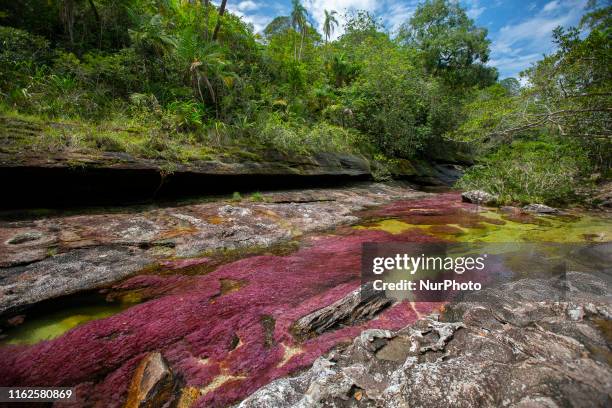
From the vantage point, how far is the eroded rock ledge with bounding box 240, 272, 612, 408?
2006mm

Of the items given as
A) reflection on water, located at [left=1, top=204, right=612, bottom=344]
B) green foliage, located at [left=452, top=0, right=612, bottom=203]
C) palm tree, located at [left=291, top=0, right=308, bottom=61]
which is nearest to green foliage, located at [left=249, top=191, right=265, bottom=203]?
reflection on water, located at [left=1, top=204, right=612, bottom=344]

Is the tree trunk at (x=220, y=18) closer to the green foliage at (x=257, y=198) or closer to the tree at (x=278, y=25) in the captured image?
the green foliage at (x=257, y=198)

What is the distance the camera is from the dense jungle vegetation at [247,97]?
8.02m

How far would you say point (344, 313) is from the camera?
11.7 ft

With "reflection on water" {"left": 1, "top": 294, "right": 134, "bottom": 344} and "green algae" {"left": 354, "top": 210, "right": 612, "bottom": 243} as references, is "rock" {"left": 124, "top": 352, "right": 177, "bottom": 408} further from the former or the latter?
"green algae" {"left": 354, "top": 210, "right": 612, "bottom": 243}

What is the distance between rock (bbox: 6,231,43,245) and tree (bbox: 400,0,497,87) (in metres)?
32.7

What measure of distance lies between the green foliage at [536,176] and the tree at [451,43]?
1838 cm

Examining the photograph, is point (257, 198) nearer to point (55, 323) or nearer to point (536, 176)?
point (55, 323)

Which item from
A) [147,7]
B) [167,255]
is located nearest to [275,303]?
[167,255]

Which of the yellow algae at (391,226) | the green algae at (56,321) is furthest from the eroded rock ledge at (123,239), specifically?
the yellow algae at (391,226)

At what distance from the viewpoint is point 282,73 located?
17.8 meters

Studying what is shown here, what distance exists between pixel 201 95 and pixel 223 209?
6294mm

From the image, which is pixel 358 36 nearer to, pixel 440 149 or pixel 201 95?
pixel 440 149

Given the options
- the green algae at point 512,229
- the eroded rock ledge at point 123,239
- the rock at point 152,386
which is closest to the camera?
the rock at point 152,386
